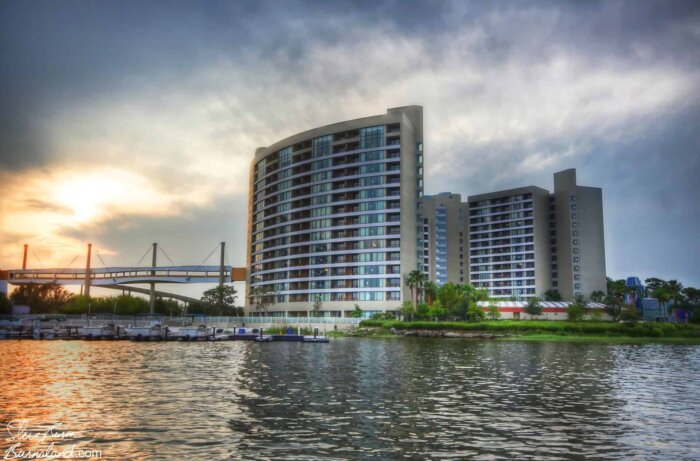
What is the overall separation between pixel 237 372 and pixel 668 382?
126 feet

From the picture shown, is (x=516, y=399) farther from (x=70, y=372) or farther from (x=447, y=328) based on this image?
(x=447, y=328)

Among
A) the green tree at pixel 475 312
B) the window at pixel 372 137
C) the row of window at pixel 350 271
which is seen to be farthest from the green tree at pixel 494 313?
the window at pixel 372 137

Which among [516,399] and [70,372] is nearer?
[516,399]

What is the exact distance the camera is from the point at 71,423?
27.2 meters

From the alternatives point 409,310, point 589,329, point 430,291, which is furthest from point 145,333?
point 589,329

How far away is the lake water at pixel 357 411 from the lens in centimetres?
2283

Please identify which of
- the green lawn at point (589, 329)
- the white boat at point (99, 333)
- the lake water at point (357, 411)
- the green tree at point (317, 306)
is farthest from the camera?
the green tree at point (317, 306)

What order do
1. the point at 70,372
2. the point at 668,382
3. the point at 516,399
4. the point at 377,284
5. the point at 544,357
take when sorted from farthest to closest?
1. the point at 377,284
2. the point at 544,357
3. the point at 70,372
4. the point at 668,382
5. the point at 516,399

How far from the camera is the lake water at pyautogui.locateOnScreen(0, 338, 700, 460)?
22828 millimetres

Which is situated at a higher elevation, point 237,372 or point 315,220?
point 315,220

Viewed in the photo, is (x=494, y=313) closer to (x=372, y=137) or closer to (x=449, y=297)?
(x=449, y=297)

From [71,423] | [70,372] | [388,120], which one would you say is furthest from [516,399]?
[388,120]

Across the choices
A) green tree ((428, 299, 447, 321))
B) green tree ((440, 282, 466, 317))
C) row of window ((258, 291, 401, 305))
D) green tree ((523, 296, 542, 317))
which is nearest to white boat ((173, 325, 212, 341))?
green tree ((428, 299, 447, 321))

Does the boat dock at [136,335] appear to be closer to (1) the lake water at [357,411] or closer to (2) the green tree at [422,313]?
(2) the green tree at [422,313]
